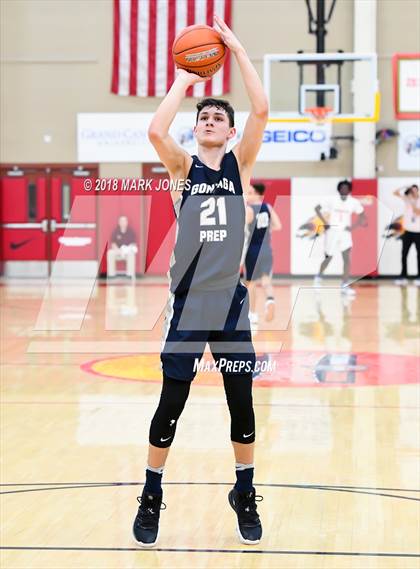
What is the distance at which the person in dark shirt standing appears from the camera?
21.1 meters

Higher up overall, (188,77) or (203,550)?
(188,77)

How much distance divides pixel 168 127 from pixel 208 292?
703 millimetres

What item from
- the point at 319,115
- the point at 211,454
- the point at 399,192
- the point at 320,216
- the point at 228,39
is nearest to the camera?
the point at 228,39

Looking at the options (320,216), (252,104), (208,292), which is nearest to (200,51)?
(252,104)

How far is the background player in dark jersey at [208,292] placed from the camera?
4.22 metres

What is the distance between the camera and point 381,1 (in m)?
21.0

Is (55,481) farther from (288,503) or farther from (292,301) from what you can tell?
(292,301)

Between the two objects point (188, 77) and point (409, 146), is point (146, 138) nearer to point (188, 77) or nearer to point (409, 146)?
point (409, 146)

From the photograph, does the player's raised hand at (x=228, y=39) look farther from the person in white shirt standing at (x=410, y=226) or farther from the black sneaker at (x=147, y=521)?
the person in white shirt standing at (x=410, y=226)

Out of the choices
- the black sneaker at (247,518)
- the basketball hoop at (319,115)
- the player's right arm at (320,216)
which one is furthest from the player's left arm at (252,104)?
the player's right arm at (320,216)

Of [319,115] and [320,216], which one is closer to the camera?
[319,115]

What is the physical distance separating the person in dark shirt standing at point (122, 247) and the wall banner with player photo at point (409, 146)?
19.2 feet

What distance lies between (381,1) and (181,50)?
58.1ft

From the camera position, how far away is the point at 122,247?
2125 cm
